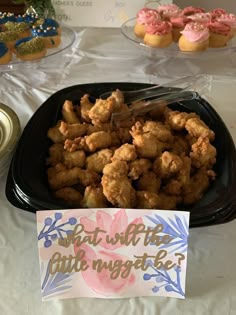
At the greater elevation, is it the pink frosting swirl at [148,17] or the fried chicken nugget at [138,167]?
the pink frosting swirl at [148,17]

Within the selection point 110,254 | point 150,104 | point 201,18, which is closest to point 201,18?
point 201,18

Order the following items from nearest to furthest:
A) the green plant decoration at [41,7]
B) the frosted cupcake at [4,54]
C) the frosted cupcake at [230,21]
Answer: the frosted cupcake at [4,54] → the frosted cupcake at [230,21] → the green plant decoration at [41,7]

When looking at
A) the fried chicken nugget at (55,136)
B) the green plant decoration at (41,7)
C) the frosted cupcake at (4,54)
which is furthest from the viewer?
the green plant decoration at (41,7)

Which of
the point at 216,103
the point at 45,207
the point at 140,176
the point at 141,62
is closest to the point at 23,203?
the point at 45,207

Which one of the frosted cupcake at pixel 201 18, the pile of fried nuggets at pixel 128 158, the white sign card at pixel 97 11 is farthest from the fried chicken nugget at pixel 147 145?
the white sign card at pixel 97 11

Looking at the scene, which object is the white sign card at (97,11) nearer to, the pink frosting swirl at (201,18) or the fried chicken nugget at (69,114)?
the pink frosting swirl at (201,18)

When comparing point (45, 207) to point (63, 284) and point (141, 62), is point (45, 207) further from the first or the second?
point (141, 62)

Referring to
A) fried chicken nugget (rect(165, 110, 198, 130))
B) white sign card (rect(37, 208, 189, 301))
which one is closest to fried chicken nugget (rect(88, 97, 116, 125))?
fried chicken nugget (rect(165, 110, 198, 130))
